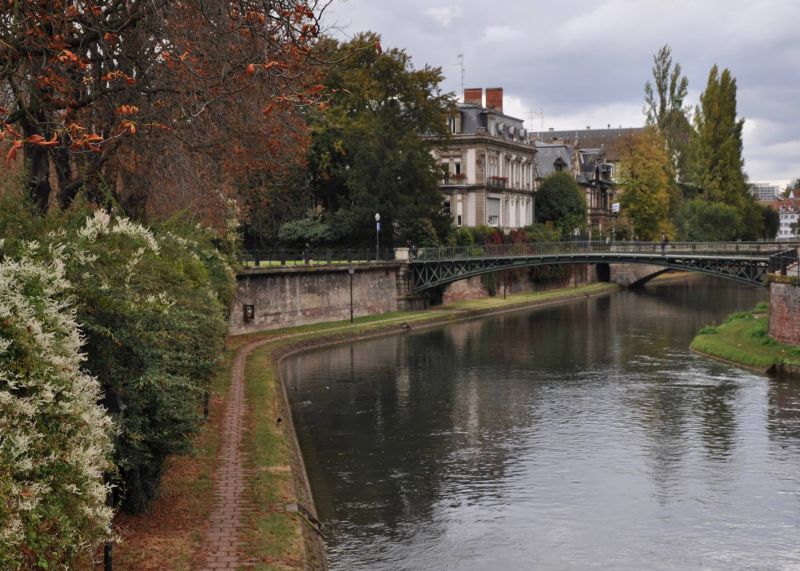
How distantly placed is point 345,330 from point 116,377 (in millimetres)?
37289

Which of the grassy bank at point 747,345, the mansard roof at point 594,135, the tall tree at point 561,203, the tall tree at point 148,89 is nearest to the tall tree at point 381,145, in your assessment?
the grassy bank at point 747,345

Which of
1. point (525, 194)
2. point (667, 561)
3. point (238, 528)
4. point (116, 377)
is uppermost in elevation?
point (525, 194)

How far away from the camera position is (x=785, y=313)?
4106 centimetres

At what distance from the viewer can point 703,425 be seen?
29266 millimetres

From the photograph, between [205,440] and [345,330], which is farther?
[345,330]

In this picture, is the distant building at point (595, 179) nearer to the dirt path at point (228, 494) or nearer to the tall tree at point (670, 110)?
the tall tree at point (670, 110)

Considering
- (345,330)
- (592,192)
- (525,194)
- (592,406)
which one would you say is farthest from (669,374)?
(592,192)

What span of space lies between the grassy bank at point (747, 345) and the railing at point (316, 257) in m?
21.9

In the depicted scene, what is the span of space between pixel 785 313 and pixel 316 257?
2856 cm

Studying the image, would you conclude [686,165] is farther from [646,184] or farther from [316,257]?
[316,257]

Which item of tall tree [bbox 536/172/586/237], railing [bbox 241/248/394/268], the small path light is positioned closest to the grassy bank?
railing [bbox 241/248/394/268]

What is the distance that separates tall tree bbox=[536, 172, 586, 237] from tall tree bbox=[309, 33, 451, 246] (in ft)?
92.3

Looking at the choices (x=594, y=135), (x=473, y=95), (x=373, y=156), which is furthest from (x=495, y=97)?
(x=594, y=135)

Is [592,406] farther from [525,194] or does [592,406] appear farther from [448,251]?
[525,194]
